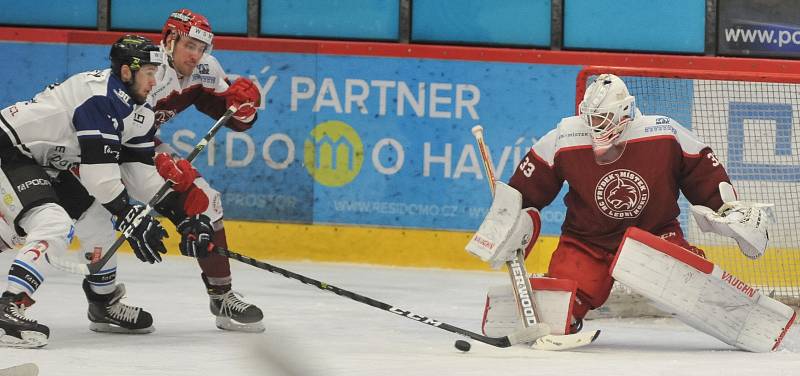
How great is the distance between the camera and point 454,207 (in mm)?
6641

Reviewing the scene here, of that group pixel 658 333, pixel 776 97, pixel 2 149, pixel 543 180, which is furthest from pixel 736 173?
pixel 2 149

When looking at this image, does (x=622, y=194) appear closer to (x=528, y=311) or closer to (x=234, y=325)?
(x=528, y=311)

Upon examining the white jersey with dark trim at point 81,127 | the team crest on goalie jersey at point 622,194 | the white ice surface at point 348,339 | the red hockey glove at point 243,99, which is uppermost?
the red hockey glove at point 243,99

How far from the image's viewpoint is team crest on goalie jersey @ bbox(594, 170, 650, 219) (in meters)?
4.29

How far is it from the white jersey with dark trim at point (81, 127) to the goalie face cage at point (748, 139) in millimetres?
2121

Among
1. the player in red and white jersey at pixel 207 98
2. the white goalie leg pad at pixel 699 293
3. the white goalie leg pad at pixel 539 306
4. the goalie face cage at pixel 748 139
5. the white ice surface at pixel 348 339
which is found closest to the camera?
the white ice surface at pixel 348 339

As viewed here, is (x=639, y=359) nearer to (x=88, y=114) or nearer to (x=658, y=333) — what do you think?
(x=658, y=333)

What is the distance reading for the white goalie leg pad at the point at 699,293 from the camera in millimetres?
4129

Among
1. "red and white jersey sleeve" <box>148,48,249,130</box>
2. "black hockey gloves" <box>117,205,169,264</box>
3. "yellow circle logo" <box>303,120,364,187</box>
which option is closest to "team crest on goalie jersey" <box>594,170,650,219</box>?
"red and white jersey sleeve" <box>148,48,249,130</box>

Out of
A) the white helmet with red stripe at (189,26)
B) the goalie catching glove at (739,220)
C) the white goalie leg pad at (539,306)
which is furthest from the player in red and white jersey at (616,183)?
the white helmet with red stripe at (189,26)

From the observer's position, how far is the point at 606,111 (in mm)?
4195

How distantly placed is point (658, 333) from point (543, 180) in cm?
79

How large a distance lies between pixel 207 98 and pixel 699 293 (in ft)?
6.24

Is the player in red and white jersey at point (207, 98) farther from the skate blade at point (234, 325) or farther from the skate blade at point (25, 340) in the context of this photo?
the skate blade at point (25, 340)
